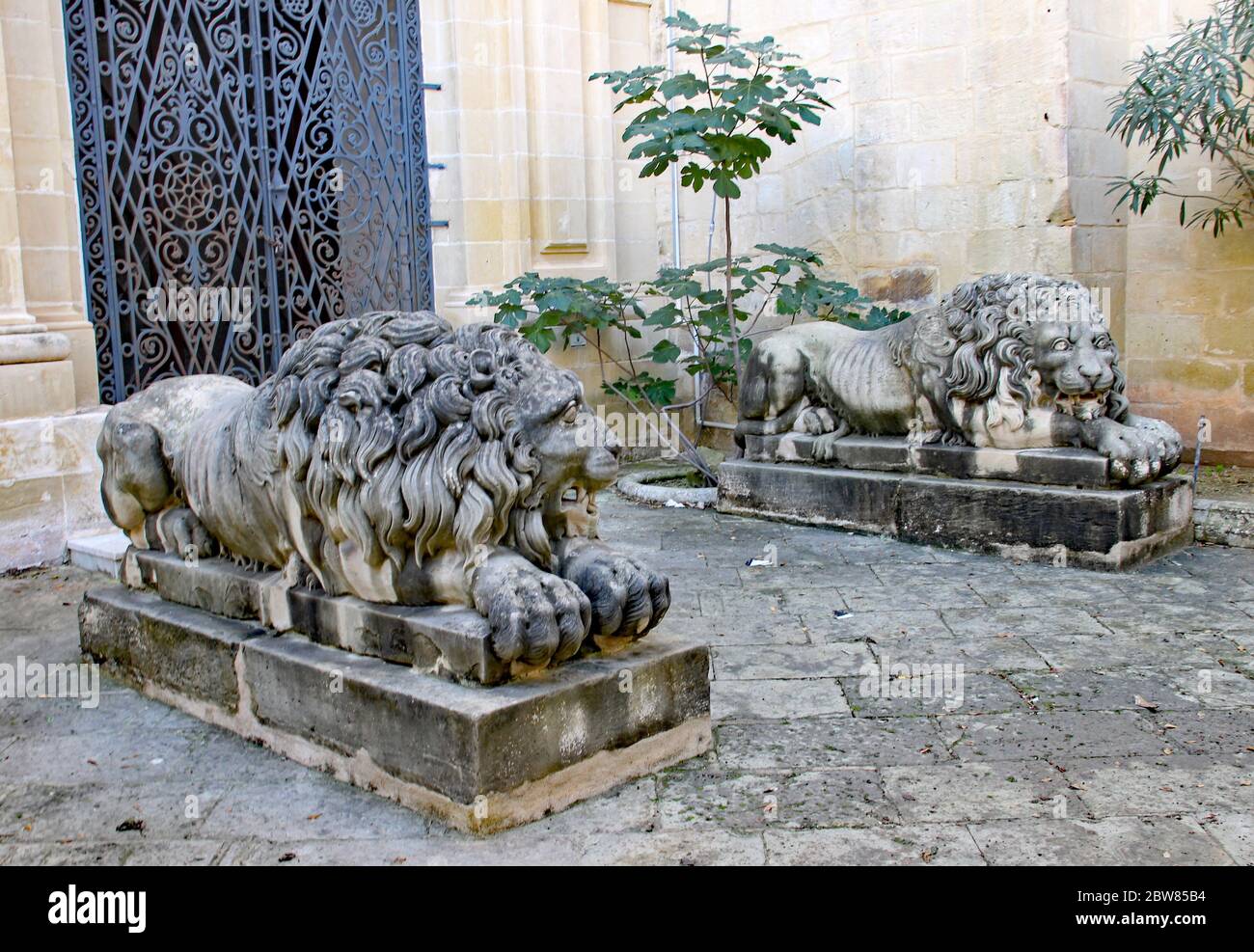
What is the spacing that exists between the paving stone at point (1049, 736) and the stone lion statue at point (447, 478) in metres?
1.01

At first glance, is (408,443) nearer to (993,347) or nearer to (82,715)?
(82,715)

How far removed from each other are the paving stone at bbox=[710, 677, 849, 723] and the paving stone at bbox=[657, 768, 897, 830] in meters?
0.47

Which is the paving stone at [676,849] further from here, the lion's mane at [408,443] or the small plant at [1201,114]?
the small plant at [1201,114]

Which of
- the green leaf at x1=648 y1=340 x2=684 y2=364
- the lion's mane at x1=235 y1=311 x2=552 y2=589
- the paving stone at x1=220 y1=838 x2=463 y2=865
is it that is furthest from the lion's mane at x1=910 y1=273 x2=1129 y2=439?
the paving stone at x1=220 y1=838 x2=463 y2=865

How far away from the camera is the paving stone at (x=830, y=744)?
11.5 feet

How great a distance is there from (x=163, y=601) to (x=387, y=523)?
52.5 inches

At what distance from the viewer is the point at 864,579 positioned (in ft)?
18.4

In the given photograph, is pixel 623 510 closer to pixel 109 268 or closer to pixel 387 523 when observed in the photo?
pixel 109 268

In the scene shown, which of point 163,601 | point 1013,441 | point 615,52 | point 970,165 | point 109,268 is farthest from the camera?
point 615,52

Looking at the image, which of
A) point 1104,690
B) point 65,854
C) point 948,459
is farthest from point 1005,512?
point 65,854

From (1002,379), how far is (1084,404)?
0.39 m

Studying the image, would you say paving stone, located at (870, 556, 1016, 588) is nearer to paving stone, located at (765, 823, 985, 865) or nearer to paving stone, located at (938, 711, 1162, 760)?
paving stone, located at (938, 711, 1162, 760)

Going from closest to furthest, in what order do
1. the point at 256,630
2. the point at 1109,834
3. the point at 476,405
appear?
the point at 1109,834 → the point at 476,405 → the point at 256,630

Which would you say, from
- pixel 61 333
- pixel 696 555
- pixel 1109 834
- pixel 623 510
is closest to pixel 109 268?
pixel 61 333
